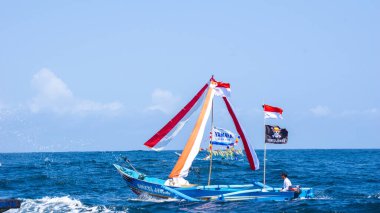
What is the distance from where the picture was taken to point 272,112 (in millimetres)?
30781

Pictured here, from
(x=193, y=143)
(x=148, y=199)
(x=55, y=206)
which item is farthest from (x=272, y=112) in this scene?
(x=55, y=206)

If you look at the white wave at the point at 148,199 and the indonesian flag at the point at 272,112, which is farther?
the white wave at the point at 148,199

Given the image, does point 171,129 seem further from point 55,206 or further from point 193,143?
point 55,206

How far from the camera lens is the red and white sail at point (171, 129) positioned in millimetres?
30766

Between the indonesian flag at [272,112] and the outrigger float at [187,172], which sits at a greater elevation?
the indonesian flag at [272,112]

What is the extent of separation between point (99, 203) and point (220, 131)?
893cm

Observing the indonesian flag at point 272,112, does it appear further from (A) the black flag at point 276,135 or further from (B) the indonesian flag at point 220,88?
(B) the indonesian flag at point 220,88

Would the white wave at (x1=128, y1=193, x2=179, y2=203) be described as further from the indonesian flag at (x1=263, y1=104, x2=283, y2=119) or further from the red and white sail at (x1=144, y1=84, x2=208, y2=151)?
the indonesian flag at (x1=263, y1=104, x2=283, y2=119)

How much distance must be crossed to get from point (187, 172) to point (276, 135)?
5.89 metres

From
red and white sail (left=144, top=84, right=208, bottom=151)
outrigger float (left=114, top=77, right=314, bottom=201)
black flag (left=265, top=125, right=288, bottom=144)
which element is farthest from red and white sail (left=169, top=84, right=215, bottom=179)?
black flag (left=265, top=125, right=288, bottom=144)

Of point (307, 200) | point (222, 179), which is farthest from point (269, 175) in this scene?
point (307, 200)

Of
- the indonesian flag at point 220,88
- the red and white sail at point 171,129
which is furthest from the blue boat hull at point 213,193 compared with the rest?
the indonesian flag at point 220,88

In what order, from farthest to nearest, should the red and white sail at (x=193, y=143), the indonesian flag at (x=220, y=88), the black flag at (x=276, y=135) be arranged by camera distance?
1. the indonesian flag at (x=220, y=88)
2. the red and white sail at (x=193, y=143)
3. the black flag at (x=276, y=135)

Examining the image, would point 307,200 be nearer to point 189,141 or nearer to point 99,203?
point 189,141
